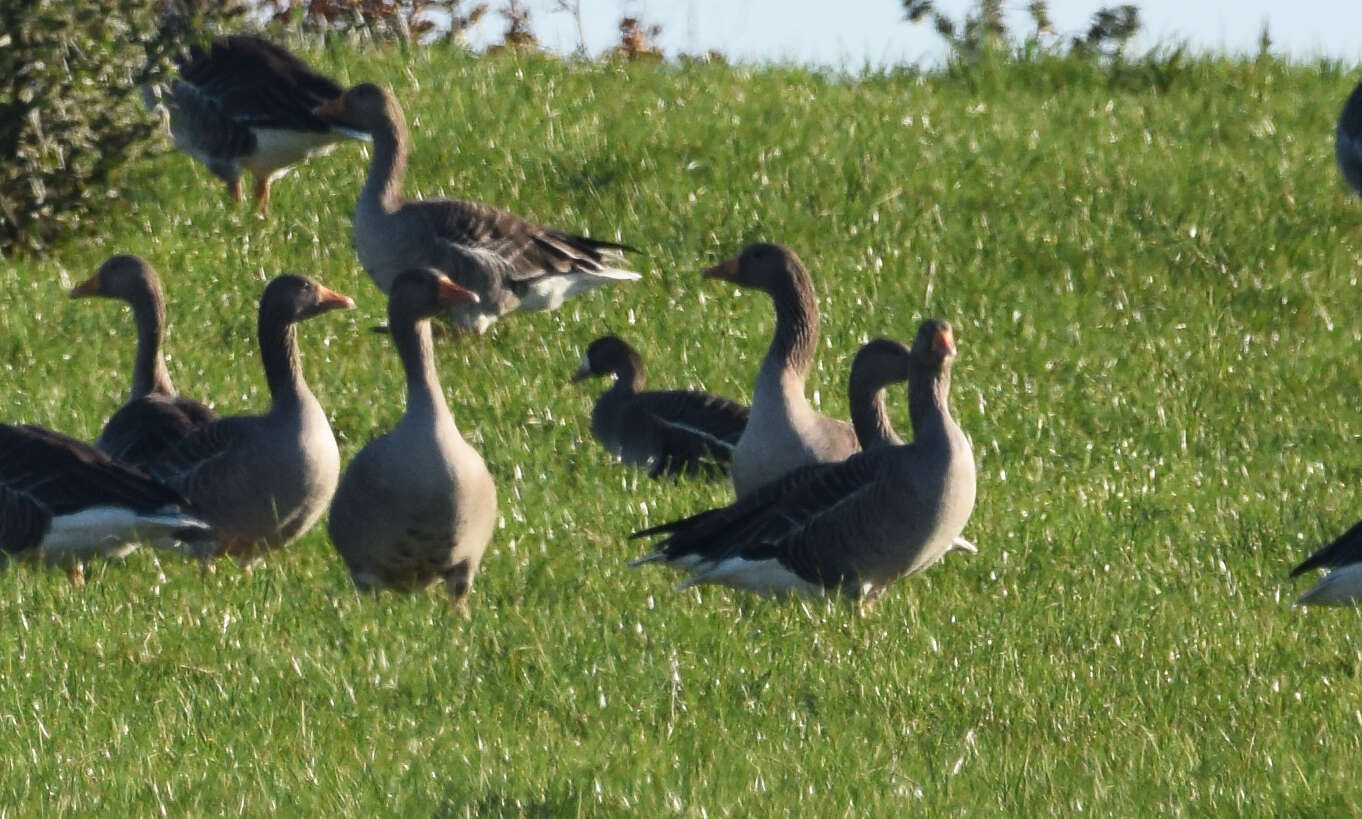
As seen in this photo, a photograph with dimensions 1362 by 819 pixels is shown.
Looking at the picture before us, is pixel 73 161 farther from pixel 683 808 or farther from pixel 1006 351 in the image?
pixel 683 808

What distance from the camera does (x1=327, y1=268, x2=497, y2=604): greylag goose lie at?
8.26 meters

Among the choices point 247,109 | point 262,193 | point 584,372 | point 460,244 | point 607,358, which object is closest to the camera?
point 607,358

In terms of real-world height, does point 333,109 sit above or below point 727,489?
above

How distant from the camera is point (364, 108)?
47.4 feet

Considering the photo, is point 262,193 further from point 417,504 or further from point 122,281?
point 417,504

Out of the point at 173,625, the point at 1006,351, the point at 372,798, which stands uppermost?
the point at 372,798

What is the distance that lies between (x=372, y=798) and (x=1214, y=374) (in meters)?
8.83

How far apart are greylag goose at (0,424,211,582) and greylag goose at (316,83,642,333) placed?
15.0ft

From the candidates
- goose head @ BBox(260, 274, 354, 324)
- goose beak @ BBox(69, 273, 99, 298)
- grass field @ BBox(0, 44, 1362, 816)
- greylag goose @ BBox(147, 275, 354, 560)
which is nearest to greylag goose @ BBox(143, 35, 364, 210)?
grass field @ BBox(0, 44, 1362, 816)

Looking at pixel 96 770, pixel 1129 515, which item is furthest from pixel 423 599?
pixel 1129 515

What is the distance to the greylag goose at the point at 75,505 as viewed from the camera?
8.80 metres

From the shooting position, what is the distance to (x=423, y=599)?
8602 millimetres

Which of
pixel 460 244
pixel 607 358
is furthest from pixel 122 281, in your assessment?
pixel 607 358

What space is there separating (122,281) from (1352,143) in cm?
833
